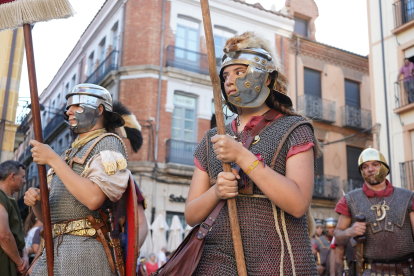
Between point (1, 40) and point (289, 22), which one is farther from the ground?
point (289, 22)

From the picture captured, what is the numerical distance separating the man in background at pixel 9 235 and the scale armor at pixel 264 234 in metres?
3.05

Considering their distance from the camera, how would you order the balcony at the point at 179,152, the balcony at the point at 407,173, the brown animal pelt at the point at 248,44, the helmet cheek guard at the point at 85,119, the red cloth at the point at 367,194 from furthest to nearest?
the balcony at the point at 179,152
the balcony at the point at 407,173
the red cloth at the point at 367,194
the helmet cheek guard at the point at 85,119
the brown animal pelt at the point at 248,44

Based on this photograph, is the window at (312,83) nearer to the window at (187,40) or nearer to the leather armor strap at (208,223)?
the window at (187,40)

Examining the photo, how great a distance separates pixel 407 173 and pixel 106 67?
520 inches

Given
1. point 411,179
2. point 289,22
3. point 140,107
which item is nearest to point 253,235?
point 411,179

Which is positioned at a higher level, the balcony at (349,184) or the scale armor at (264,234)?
the balcony at (349,184)

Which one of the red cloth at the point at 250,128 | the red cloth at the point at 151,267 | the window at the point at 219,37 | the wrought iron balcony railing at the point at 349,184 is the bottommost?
the red cloth at the point at 151,267

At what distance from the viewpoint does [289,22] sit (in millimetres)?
23094

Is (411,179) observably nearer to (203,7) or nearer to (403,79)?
(403,79)

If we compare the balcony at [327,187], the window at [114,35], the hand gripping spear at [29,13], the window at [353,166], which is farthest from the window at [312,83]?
the hand gripping spear at [29,13]

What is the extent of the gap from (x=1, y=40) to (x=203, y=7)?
518 inches

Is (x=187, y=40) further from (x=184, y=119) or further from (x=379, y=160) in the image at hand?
(x=379, y=160)

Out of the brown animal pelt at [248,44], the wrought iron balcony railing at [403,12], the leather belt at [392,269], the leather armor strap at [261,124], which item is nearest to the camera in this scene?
the leather armor strap at [261,124]

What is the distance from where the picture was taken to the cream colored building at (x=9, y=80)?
1382 cm
